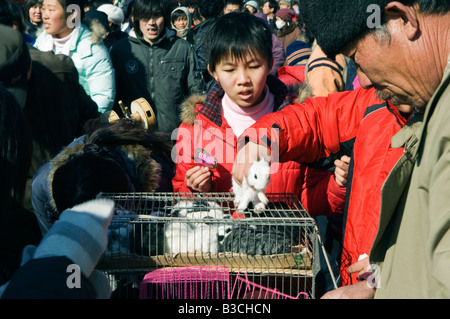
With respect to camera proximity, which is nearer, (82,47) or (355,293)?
(355,293)

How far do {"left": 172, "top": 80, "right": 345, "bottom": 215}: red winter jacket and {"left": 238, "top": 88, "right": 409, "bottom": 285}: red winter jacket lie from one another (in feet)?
0.83

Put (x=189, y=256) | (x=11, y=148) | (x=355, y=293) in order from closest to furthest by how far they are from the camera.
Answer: (x=355, y=293), (x=11, y=148), (x=189, y=256)

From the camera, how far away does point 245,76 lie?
238 cm

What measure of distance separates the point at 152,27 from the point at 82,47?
800 millimetres

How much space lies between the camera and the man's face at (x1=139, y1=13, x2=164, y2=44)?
4.33m

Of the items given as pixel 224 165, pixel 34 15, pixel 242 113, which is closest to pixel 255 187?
pixel 224 165

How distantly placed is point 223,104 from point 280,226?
93 centimetres

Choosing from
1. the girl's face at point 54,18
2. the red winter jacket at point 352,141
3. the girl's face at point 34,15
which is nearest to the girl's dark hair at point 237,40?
the red winter jacket at point 352,141

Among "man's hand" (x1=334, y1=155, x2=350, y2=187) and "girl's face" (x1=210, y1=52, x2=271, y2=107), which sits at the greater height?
"girl's face" (x1=210, y1=52, x2=271, y2=107)

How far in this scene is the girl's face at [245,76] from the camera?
2383 millimetres

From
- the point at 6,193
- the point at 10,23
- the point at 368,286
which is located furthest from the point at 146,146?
the point at 10,23

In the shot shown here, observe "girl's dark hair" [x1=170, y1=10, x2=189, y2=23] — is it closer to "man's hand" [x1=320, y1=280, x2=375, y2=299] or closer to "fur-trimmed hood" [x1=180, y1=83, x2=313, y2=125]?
"fur-trimmed hood" [x1=180, y1=83, x2=313, y2=125]

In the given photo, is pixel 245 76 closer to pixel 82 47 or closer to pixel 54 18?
pixel 82 47

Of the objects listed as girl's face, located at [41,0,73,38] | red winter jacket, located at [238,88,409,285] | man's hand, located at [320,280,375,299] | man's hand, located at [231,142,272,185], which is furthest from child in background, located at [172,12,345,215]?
girl's face, located at [41,0,73,38]
